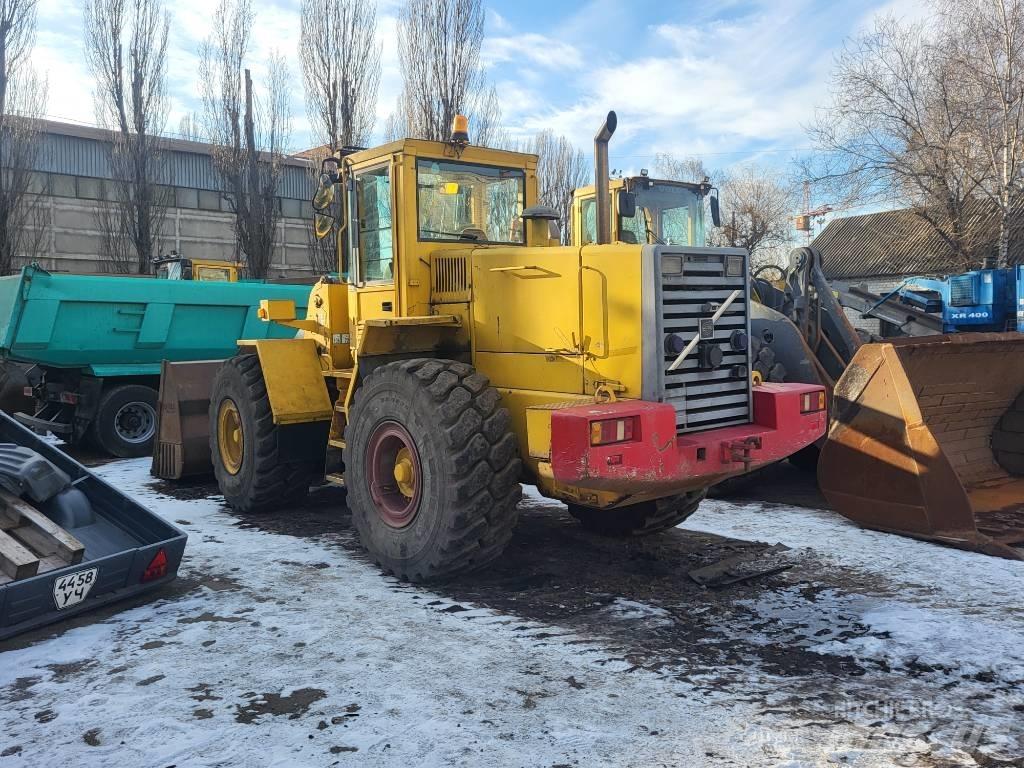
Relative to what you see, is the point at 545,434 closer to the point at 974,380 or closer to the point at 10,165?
the point at 974,380

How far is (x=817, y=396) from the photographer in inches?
210

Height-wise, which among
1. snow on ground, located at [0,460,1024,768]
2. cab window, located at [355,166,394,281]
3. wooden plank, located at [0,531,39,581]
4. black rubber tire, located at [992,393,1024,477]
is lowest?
snow on ground, located at [0,460,1024,768]

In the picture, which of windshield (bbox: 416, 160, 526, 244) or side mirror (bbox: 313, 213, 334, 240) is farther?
side mirror (bbox: 313, 213, 334, 240)

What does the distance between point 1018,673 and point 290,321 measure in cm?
559

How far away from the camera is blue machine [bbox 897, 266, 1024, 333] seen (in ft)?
57.0

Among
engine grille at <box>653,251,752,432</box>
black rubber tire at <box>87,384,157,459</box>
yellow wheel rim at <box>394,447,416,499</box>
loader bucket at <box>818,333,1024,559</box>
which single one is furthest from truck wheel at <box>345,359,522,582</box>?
black rubber tire at <box>87,384,157,459</box>

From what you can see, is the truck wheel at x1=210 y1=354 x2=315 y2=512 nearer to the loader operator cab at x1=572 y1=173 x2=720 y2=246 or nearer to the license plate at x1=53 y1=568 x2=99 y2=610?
the license plate at x1=53 y1=568 x2=99 y2=610

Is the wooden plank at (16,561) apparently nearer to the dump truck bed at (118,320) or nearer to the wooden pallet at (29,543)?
the wooden pallet at (29,543)

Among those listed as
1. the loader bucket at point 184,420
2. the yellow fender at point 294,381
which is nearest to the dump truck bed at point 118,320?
the loader bucket at point 184,420

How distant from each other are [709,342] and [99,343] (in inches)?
332

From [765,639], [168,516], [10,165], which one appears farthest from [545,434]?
[10,165]

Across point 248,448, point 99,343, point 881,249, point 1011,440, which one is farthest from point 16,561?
point 881,249

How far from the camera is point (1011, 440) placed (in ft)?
23.1

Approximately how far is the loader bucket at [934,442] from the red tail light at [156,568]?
4743 mm
